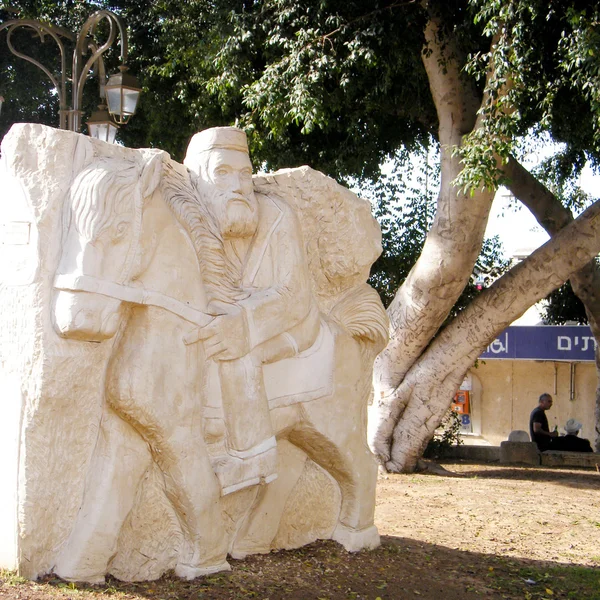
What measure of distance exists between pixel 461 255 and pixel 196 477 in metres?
5.31

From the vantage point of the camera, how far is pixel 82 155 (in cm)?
434

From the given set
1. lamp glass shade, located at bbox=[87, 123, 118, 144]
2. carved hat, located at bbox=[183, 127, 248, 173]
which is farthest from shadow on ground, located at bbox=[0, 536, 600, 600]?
lamp glass shade, located at bbox=[87, 123, 118, 144]

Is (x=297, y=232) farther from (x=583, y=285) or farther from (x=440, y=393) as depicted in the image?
(x=583, y=285)

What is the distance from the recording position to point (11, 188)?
13.9 feet

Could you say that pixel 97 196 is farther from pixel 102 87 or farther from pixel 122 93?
pixel 102 87

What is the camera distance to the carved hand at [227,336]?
4.64 metres

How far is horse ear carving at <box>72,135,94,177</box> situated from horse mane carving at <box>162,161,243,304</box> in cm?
48

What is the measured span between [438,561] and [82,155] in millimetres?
3436

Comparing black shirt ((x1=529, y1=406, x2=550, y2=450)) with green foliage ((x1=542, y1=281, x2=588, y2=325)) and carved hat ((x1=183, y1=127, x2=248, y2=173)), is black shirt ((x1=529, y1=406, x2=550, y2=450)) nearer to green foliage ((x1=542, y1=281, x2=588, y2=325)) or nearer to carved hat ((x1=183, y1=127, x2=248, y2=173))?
green foliage ((x1=542, y1=281, x2=588, y2=325))

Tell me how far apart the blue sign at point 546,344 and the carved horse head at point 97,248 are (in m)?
12.2

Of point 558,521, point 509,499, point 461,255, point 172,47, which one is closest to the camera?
point 558,521

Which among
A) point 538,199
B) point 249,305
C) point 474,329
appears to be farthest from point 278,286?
point 538,199

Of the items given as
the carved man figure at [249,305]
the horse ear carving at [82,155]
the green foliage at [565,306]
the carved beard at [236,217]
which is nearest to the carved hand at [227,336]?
the carved man figure at [249,305]

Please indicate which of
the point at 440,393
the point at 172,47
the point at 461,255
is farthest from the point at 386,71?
the point at 440,393
